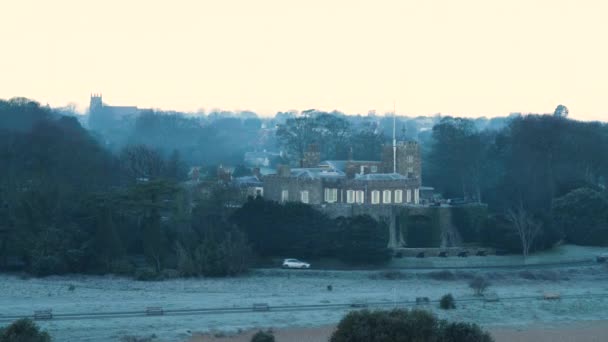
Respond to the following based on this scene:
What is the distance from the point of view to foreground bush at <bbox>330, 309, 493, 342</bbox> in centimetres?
2253

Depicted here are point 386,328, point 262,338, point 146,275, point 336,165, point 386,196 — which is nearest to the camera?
point 386,328

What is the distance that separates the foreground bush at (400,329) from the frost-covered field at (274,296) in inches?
238

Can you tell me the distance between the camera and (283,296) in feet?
111

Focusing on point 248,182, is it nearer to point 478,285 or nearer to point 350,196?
point 350,196

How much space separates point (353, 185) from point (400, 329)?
761 inches

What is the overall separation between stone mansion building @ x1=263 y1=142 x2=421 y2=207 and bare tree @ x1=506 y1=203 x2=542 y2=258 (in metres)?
4.15

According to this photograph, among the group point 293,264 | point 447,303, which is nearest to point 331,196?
point 293,264

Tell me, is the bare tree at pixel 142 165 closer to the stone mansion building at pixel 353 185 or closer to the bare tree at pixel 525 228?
the stone mansion building at pixel 353 185

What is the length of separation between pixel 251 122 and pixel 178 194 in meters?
96.7

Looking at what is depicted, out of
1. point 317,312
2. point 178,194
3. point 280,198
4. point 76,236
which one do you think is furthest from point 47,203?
point 317,312

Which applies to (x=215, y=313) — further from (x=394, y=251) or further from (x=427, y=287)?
(x=394, y=251)

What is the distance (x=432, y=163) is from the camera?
176 feet

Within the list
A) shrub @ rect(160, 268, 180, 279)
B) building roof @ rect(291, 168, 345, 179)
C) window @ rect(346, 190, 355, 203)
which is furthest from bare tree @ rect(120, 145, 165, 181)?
shrub @ rect(160, 268, 180, 279)

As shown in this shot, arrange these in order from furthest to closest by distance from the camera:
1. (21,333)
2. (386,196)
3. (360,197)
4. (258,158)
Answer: (258,158), (386,196), (360,197), (21,333)
